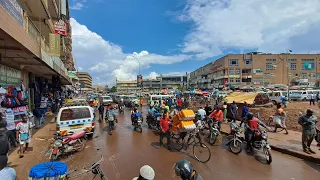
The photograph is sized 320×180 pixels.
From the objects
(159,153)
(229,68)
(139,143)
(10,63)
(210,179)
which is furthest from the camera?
(229,68)

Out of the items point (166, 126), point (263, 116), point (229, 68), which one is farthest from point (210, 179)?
point (229, 68)

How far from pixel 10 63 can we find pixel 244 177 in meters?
12.0

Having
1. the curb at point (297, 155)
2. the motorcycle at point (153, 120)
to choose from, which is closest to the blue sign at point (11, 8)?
the motorcycle at point (153, 120)

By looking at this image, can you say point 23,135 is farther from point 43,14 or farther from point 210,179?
point 43,14

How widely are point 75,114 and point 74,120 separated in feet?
0.93

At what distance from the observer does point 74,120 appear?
28.5ft

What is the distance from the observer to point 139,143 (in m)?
9.28

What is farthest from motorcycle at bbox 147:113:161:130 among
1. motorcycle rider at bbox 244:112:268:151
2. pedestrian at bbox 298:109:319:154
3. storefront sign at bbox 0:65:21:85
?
storefront sign at bbox 0:65:21:85

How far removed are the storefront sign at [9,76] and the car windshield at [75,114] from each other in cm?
362

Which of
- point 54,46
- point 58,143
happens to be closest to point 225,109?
point 58,143

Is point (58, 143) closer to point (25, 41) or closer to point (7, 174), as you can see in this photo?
point (25, 41)

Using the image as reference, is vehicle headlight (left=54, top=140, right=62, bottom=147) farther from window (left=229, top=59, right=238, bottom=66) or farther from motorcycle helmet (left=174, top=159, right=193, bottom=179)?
window (left=229, top=59, right=238, bottom=66)

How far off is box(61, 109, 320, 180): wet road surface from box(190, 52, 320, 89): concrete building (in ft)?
212

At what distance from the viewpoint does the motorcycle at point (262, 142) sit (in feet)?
21.5
